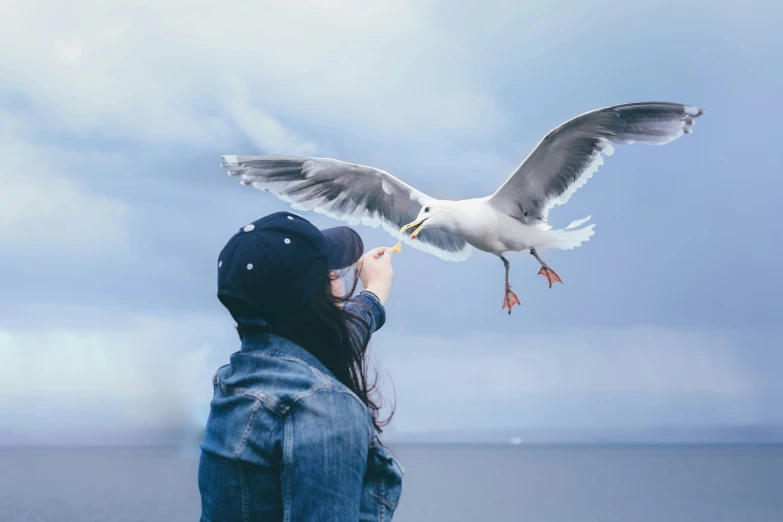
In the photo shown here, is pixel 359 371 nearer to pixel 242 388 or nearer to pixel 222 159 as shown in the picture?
pixel 242 388

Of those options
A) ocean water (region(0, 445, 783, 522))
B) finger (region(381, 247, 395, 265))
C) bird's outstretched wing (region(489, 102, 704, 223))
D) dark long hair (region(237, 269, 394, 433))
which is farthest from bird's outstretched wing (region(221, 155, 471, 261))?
ocean water (region(0, 445, 783, 522))

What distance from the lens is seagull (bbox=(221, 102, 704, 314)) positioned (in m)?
3.14

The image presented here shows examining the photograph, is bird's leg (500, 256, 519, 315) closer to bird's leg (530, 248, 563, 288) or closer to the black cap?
bird's leg (530, 248, 563, 288)

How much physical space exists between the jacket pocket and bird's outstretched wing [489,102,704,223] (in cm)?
217

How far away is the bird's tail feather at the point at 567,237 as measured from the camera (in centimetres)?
322

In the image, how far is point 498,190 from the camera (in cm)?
332

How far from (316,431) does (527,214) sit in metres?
2.49

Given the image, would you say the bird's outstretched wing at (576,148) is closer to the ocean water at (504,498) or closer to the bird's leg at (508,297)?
the bird's leg at (508,297)

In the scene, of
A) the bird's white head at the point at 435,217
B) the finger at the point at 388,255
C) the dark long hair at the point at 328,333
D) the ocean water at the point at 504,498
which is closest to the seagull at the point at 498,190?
Result: the bird's white head at the point at 435,217

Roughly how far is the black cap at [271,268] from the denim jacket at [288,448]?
58mm

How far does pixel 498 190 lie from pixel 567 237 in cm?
34

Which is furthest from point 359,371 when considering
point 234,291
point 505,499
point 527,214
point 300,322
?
point 505,499

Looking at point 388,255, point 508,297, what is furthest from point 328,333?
point 508,297

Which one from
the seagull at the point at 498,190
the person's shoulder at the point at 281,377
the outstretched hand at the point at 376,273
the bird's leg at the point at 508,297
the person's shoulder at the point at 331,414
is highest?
the seagull at the point at 498,190
